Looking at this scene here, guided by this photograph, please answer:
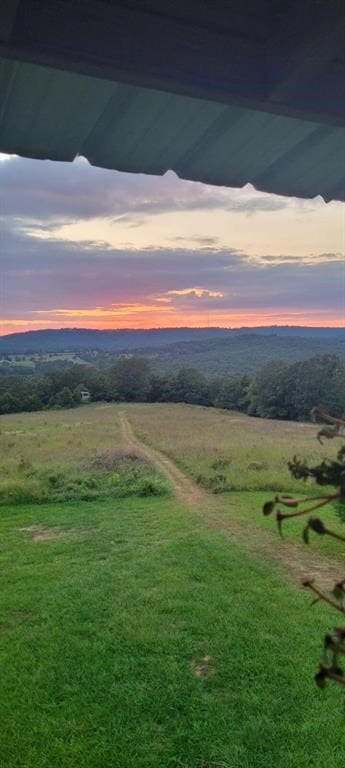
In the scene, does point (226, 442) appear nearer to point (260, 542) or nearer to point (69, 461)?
point (69, 461)

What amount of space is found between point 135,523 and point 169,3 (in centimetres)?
636

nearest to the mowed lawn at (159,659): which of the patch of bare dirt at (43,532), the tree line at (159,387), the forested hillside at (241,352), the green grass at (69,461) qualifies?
the patch of bare dirt at (43,532)

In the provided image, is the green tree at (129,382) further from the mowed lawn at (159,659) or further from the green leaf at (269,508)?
the green leaf at (269,508)

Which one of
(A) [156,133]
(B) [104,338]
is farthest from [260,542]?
(B) [104,338]

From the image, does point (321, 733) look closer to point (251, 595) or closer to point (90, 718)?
point (90, 718)

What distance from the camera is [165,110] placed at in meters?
0.97

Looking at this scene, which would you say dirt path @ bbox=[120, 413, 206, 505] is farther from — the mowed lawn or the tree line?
the mowed lawn

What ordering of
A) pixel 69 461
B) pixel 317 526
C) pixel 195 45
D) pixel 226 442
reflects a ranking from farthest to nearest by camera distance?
pixel 226 442 → pixel 69 461 → pixel 195 45 → pixel 317 526

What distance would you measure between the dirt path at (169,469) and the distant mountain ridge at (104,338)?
2520 mm

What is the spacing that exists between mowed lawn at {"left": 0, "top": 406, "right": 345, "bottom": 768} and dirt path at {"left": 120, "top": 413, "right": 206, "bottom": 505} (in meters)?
2.68

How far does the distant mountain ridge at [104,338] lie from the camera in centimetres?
1272

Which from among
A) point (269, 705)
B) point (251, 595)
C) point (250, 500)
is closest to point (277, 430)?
point (250, 500)

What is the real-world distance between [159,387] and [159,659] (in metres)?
12.9

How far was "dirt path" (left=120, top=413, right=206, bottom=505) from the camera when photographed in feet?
27.7
